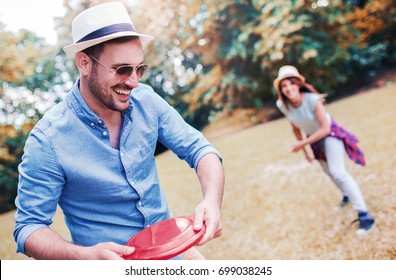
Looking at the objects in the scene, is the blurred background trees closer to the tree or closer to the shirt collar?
the tree

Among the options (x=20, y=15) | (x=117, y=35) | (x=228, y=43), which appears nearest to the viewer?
(x=117, y=35)

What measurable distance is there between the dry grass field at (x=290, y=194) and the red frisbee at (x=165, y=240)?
4.01ft

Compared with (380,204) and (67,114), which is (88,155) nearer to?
(67,114)

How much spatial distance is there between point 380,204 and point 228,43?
2017 millimetres

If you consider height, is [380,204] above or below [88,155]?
below

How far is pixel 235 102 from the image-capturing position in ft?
13.1

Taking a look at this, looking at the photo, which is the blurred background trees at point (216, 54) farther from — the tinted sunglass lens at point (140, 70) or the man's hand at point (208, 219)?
the man's hand at point (208, 219)

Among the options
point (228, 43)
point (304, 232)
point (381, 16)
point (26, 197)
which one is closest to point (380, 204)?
point (304, 232)

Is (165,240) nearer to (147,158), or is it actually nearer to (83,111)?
(147,158)

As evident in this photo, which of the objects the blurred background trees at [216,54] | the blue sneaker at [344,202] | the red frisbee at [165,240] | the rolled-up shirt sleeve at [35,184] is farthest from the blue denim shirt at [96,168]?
the blue sneaker at [344,202]

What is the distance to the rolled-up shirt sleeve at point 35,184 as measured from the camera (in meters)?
1.08

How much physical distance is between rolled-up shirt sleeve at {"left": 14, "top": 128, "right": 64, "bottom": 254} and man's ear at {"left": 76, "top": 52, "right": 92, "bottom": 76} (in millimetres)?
280

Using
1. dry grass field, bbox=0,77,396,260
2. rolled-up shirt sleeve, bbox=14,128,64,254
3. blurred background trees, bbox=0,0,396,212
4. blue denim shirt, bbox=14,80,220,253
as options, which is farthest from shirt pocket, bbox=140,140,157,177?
blurred background trees, bbox=0,0,396,212

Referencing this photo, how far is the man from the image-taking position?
1096 mm
